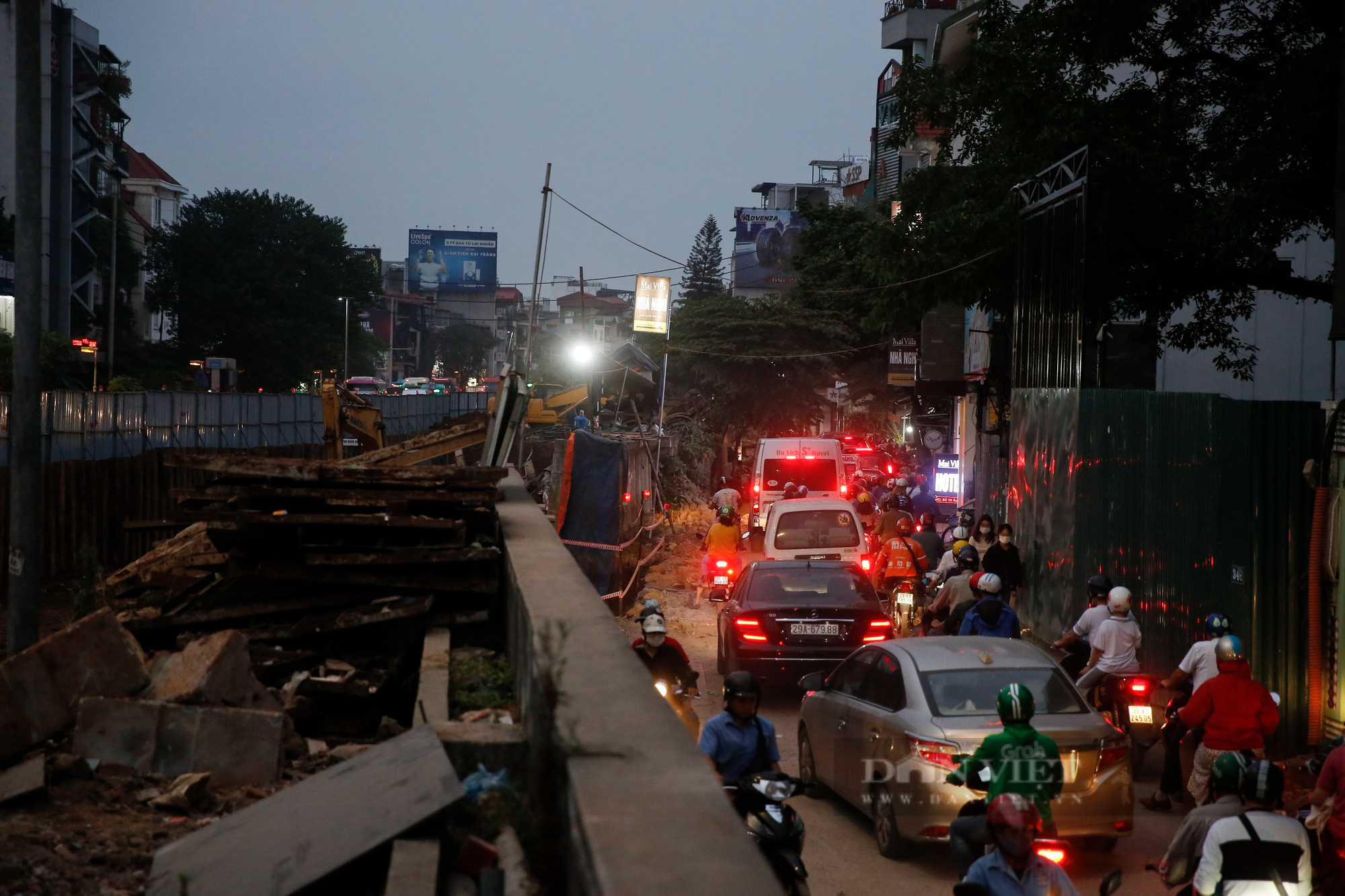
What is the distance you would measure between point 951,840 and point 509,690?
2501 mm

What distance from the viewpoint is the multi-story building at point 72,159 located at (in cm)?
5072

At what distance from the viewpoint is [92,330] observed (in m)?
56.1

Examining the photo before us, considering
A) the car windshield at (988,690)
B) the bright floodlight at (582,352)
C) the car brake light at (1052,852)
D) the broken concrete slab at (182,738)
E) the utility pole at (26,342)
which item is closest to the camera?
the broken concrete slab at (182,738)

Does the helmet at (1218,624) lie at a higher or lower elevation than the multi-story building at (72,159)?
lower

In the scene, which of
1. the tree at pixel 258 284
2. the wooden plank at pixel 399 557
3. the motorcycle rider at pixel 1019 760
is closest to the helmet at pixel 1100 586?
the motorcycle rider at pixel 1019 760

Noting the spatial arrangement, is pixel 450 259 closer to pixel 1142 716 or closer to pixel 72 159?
pixel 72 159

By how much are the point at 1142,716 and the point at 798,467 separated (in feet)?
62.1

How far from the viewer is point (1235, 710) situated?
316 inches

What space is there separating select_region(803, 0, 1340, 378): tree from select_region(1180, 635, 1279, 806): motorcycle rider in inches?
298

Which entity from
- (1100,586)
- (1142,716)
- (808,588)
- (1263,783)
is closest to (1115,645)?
(1142,716)

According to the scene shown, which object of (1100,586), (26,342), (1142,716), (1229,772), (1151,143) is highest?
(1151,143)

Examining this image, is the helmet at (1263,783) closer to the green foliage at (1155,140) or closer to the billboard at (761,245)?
the green foliage at (1155,140)

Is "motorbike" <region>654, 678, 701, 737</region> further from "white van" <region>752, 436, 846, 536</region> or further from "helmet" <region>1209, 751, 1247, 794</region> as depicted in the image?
"white van" <region>752, 436, 846, 536</region>

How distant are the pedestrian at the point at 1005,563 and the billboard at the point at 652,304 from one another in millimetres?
26501
